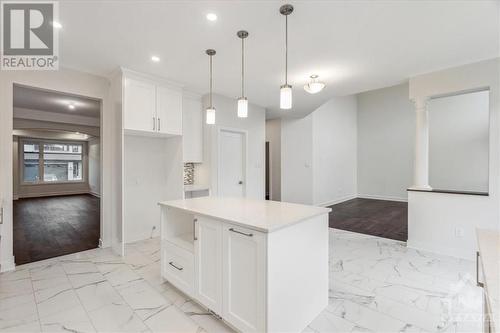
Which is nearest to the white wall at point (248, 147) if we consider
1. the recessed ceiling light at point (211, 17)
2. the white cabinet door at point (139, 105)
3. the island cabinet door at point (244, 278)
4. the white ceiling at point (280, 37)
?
the white ceiling at point (280, 37)

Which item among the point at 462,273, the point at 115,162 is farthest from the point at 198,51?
the point at 462,273

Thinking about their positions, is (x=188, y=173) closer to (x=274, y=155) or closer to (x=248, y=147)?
(x=248, y=147)

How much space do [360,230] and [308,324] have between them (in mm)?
3203

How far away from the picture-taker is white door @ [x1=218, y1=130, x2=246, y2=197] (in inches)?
194

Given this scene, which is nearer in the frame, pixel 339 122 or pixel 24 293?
pixel 24 293

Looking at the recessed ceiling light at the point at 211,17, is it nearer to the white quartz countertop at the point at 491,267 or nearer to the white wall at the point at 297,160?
the white quartz countertop at the point at 491,267

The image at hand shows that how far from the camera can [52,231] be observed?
4.57 meters

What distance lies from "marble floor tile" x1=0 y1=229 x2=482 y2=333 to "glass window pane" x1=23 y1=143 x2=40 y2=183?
8414mm

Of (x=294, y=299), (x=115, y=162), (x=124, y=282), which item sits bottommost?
(x=124, y=282)

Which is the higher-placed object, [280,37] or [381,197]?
[280,37]

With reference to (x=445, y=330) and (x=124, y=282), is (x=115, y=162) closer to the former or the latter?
(x=124, y=282)

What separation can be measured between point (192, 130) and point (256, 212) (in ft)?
9.74

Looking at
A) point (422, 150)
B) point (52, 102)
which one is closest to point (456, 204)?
point (422, 150)

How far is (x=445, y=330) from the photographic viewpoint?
1.86 m
